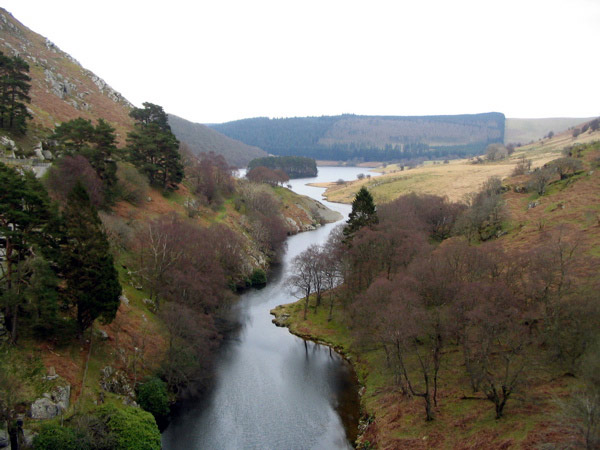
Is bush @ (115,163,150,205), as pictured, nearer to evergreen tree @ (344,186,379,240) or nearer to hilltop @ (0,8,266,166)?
hilltop @ (0,8,266,166)

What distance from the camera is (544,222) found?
163 feet

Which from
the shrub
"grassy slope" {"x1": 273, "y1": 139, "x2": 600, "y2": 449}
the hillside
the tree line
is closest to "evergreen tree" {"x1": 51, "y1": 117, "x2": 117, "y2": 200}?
the shrub

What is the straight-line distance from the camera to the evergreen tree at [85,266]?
30766 mm

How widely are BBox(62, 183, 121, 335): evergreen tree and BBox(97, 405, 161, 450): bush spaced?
7977mm

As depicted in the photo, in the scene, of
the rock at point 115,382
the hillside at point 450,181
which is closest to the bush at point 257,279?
the rock at point 115,382

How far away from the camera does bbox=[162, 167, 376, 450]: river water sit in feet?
102

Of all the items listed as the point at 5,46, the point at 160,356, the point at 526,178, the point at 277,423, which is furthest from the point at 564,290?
the point at 5,46

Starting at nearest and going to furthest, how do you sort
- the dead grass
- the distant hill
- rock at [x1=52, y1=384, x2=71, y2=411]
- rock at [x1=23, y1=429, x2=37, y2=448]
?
rock at [x1=23, y1=429, x2=37, y2=448] → rock at [x1=52, y1=384, x2=71, y2=411] → the distant hill → the dead grass

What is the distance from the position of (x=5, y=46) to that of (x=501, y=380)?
110 m

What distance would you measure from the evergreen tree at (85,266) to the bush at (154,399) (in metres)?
6.65

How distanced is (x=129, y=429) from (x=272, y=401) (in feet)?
44.0

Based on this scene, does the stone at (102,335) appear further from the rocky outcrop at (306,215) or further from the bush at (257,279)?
the rocky outcrop at (306,215)

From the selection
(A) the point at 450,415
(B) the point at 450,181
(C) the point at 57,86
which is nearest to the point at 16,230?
(A) the point at 450,415

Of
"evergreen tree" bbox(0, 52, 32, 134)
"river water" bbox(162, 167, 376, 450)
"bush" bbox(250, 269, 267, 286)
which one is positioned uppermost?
"evergreen tree" bbox(0, 52, 32, 134)
